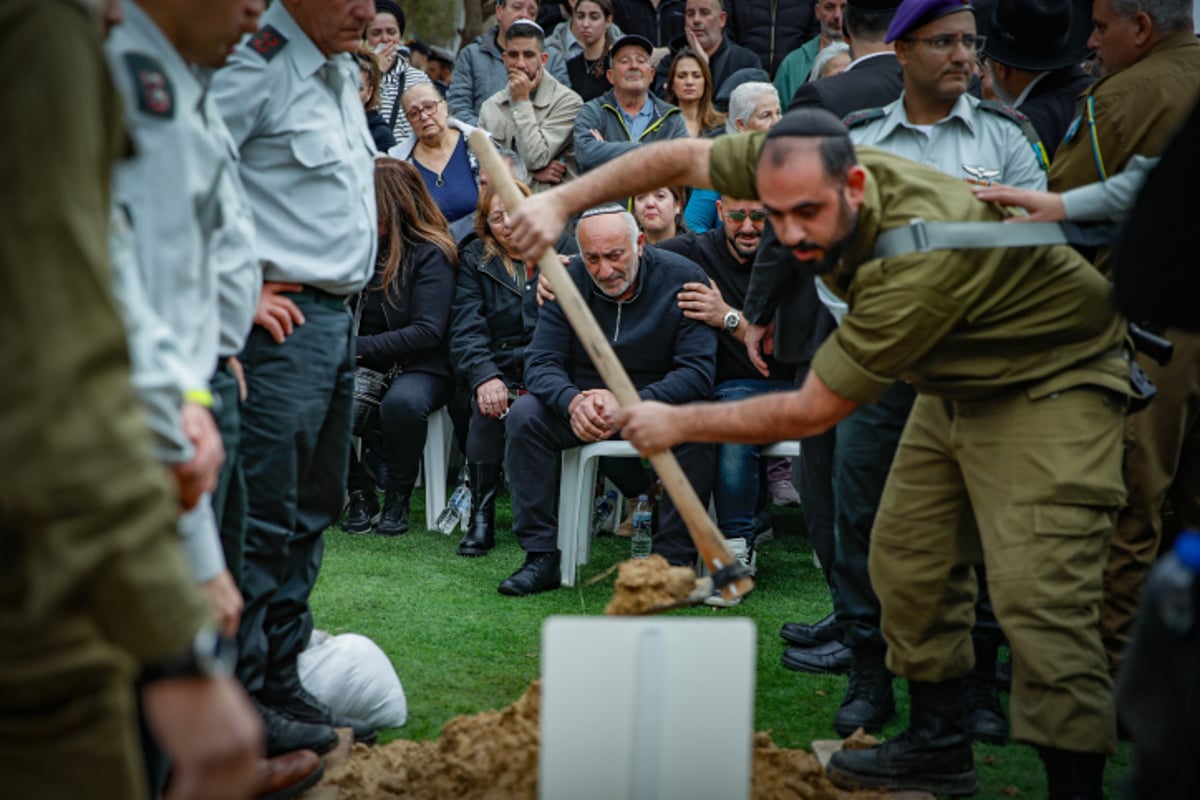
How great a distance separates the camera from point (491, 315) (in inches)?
289

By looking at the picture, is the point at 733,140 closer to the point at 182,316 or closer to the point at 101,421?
the point at 182,316

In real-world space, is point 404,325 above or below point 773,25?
below

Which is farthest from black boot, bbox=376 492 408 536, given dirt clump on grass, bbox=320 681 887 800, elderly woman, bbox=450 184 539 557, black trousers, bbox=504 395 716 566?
dirt clump on grass, bbox=320 681 887 800

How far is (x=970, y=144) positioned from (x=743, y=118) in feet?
9.56

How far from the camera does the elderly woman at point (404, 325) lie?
7.18 m

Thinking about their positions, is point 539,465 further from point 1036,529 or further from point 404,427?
point 1036,529

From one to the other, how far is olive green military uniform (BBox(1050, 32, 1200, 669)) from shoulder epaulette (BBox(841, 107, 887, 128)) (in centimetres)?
68

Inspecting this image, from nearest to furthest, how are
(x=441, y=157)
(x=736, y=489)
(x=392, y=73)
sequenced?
(x=736, y=489) < (x=441, y=157) < (x=392, y=73)

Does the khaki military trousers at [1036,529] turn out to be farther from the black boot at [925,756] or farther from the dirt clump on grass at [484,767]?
the dirt clump on grass at [484,767]

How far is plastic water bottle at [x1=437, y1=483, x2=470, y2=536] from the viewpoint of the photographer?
23.9 feet

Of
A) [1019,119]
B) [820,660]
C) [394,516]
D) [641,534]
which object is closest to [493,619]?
[641,534]

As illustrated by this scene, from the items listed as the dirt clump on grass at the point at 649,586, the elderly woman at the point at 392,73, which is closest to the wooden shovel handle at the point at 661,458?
the dirt clump on grass at the point at 649,586

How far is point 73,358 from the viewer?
155 cm

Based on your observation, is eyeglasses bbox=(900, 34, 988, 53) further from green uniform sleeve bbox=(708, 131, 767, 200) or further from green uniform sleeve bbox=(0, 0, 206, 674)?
green uniform sleeve bbox=(0, 0, 206, 674)
